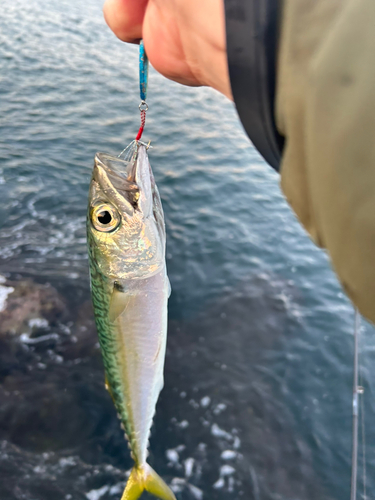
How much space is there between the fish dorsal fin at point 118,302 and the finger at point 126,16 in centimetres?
115

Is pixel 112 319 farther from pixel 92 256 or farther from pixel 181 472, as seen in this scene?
pixel 181 472

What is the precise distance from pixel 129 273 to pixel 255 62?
132cm

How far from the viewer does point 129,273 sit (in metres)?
1.91

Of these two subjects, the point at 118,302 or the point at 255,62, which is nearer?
the point at 255,62

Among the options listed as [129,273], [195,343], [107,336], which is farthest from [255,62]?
[195,343]

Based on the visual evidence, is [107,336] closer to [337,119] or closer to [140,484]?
[140,484]

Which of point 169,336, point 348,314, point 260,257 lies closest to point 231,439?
point 169,336

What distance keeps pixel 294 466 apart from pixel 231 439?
0.73m

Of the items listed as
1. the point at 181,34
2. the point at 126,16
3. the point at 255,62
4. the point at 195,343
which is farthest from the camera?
the point at 195,343

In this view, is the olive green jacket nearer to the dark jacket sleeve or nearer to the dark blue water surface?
the dark jacket sleeve

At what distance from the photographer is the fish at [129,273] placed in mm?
1813

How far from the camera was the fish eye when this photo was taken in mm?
1818

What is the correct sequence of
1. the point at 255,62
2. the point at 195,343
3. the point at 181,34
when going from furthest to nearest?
the point at 195,343, the point at 181,34, the point at 255,62

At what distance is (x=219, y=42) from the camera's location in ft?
3.06
